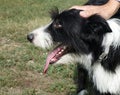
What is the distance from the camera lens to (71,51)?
3.53m

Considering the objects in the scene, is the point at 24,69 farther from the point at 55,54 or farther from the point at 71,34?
the point at 71,34

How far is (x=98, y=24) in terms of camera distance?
Result: 3.32 metres

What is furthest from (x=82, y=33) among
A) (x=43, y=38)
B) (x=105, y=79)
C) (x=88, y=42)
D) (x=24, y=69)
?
(x=24, y=69)

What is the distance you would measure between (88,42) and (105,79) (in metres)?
0.40

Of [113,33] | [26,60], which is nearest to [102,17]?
[113,33]

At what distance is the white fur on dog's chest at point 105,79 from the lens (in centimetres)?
351

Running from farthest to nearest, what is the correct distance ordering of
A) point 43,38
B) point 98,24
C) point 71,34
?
point 43,38
point 71,34
point 98,24

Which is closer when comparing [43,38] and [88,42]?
[88,42]

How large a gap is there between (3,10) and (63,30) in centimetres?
569

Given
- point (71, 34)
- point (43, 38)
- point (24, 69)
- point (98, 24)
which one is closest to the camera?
point (98, 24)

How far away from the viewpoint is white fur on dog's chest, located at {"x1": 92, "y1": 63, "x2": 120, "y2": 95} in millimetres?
3510

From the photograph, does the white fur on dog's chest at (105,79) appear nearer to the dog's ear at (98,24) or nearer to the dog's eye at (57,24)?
the dog's ear at (98,24)

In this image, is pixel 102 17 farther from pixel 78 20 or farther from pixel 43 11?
pixel 43 11

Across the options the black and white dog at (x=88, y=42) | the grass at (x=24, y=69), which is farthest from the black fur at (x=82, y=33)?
the grass at (x=24, y=69)
